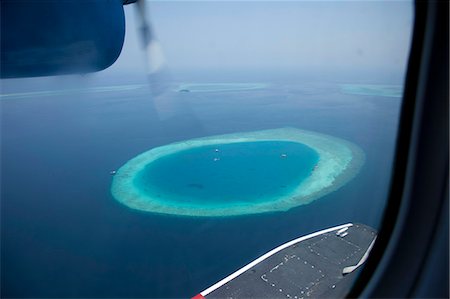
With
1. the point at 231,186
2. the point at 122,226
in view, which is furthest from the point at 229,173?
the point at 122,226

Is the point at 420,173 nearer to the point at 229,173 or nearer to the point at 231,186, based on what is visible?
the point at 231,186

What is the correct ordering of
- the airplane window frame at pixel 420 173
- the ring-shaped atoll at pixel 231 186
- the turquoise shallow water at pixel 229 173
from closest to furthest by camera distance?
the airplane window frame at pixel 420 173 → the ring-shaped atoll at pixel 231 186 → the turquoise shallow water at pixel 229 173

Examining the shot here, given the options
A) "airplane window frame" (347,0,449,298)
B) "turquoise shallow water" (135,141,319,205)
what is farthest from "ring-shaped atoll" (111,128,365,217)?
"airplane window frame" (347,0,449,298)

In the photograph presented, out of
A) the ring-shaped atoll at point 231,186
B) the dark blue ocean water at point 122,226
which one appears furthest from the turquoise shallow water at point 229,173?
the dark blue ocean water at point 122,226

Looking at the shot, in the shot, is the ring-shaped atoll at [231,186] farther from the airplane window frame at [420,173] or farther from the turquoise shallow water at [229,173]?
the airplane window frame at [420,173]

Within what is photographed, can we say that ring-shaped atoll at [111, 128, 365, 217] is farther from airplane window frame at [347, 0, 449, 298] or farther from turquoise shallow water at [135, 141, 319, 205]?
airplane window frame at [347, 0, 449, 298]

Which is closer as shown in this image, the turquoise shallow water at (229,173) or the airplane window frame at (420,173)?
the airplane window frame at (420,173)

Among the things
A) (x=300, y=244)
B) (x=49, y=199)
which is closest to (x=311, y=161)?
(x=300, y=244)
